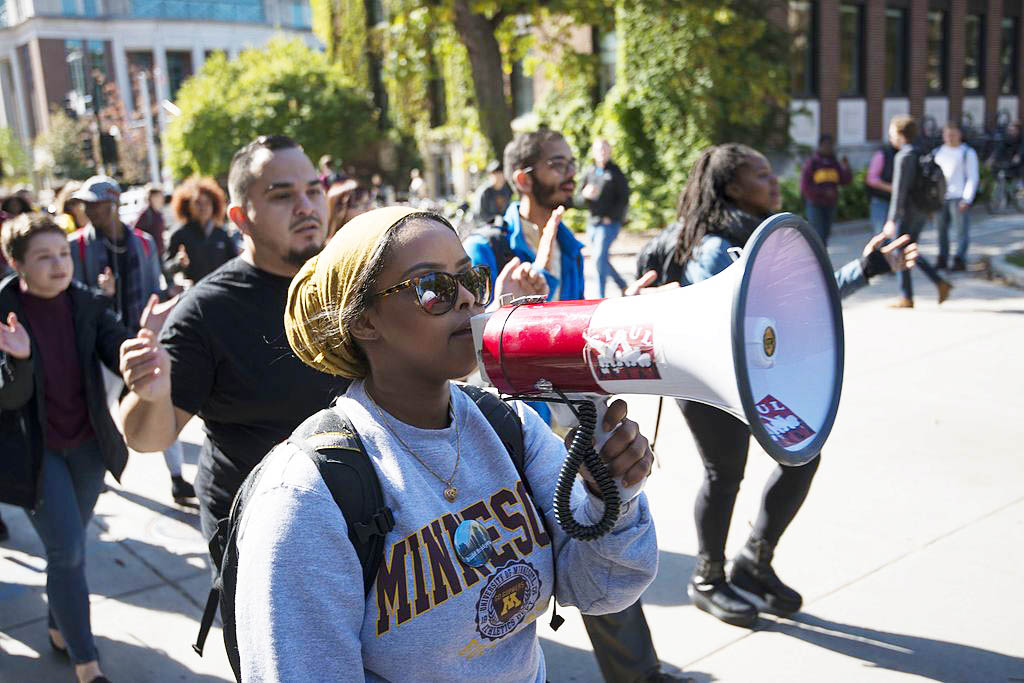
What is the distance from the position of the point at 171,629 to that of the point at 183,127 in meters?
26.3

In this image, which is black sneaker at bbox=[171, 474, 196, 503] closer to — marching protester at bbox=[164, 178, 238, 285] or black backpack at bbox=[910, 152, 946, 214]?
marching protester at bbox=[164, 178, 238, 285]

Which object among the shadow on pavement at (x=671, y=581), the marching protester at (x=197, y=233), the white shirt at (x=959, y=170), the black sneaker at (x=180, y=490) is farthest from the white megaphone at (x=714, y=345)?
the white shirt at (x=959, y=170)

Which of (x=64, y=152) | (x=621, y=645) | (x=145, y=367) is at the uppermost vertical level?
(x=64, y=152)

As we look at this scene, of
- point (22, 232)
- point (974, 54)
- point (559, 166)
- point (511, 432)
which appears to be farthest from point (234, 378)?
point (974, 54)

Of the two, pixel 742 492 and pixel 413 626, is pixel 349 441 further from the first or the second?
pixel 742 492

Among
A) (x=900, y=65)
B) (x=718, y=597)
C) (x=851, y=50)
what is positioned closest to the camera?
(x=718, y=597)

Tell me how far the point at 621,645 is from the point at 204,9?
224ft

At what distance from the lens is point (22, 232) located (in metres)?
3.54

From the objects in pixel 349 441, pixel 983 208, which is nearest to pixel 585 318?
pixel 349 441

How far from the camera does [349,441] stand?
157 centimetres

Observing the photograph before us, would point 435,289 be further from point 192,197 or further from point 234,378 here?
point 192,197

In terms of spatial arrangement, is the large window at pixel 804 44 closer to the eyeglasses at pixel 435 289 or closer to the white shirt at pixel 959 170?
the white shirt at pixel 959 170

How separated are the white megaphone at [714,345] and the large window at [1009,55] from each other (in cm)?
A: 2712

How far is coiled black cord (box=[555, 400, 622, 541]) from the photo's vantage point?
1522 mm
